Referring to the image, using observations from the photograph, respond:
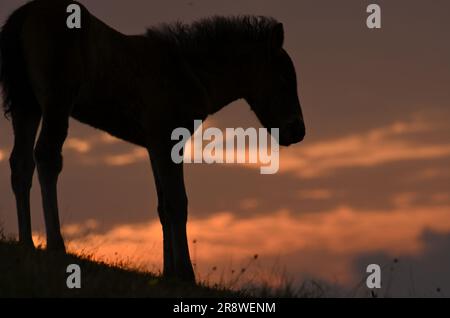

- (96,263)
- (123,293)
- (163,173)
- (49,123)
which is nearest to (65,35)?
(49,123)

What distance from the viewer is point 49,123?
10.1m

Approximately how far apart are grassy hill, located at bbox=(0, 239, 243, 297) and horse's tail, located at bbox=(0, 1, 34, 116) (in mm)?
2343

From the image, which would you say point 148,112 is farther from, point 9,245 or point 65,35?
point 9,245

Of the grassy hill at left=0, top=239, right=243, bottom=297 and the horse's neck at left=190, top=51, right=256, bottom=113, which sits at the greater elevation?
the horse's neck at left=190, top=51, right=256, bottom=113

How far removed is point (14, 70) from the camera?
10844 millimetres

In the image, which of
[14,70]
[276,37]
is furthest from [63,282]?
[276,37]

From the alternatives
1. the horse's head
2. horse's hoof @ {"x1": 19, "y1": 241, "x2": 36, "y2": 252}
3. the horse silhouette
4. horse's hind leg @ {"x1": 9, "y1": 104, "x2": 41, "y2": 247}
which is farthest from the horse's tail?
the horse's head

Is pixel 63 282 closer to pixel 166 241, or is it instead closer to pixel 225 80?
pixel 166 241

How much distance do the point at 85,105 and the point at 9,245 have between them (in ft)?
7.16

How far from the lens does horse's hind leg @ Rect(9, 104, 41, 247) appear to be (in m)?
10.8

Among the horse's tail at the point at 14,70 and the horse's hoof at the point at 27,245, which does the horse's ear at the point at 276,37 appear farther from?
the horse's hoof at the point at 27,245

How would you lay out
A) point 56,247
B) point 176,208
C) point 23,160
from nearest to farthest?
point 176,208 < point 56,247 < point 23,160

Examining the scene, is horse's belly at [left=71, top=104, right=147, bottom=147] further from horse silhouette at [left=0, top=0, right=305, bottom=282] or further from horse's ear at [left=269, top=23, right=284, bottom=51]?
horse's ear at [left=269, top=23, right=284, bottom=51]

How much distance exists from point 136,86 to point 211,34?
146 centimetres
